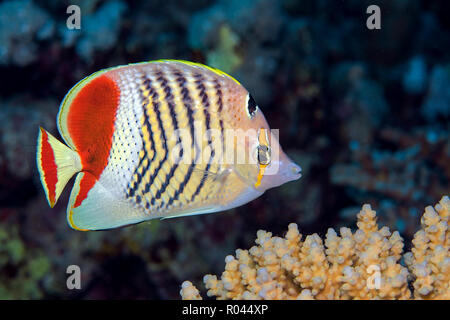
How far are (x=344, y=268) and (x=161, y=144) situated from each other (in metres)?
0.79

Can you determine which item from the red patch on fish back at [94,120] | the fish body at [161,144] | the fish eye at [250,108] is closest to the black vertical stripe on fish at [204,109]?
the fish body at [161,144]

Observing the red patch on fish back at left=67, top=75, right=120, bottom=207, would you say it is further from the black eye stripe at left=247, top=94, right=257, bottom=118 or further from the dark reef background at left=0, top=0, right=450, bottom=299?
the dark reef background at left=0, top=0, right=450, bottom=299

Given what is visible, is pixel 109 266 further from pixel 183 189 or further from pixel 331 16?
pixel 331 16

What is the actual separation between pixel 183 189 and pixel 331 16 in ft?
18.0

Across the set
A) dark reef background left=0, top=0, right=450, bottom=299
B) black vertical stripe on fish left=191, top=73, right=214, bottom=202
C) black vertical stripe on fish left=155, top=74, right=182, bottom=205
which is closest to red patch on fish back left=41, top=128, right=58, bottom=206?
black vertical stripe on fish left=155, top=74, right=182, bottom=205

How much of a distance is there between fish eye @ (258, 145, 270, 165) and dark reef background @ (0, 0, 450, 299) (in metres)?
1.98

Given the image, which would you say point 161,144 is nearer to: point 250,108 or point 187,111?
point 187,111

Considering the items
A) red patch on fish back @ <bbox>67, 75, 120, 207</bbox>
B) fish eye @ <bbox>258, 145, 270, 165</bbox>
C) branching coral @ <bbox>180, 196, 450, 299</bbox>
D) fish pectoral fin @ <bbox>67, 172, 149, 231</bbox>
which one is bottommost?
branching coral @ <bbox>180, 196, 450, 299</bbox>

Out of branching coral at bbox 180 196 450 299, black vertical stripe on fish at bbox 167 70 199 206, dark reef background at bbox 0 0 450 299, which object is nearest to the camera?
black vertical stripe on fish at bbox 167 70 199 206

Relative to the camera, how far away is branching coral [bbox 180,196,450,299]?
4.42 feet

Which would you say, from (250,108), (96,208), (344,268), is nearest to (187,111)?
(250,108)

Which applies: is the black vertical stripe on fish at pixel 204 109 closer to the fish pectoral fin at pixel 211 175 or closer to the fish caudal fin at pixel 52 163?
the fish pectoral fin at pixel 211 175

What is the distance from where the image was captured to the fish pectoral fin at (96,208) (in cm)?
115
